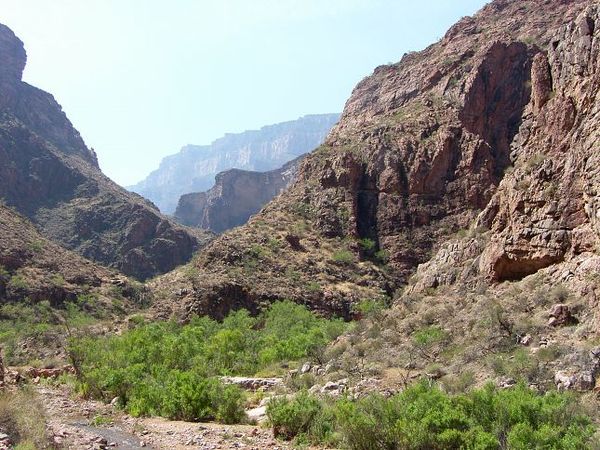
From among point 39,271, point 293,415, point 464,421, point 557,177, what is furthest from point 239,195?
point 464,421

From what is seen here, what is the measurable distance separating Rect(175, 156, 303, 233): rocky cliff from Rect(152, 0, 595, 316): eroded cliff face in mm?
90770

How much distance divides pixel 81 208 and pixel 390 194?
60165 millimetres

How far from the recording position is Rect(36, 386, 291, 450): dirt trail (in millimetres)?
18453

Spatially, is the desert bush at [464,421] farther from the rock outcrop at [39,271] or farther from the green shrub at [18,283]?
the green shrub at [18,283]

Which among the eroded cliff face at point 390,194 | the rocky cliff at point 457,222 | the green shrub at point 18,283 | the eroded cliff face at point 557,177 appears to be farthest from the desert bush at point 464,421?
the green shrub at point 18,283

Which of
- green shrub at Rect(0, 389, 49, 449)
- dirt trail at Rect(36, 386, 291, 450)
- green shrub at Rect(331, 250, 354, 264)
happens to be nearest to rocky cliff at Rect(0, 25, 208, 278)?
green shrub at Rect(331, 250, 354, 264)

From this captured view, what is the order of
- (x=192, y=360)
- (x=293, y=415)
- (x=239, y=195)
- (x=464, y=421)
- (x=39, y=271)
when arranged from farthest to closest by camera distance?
(x=239, y=195) → (x=39, y=271) → (x=192, y=360) → (x=293, y=415) → (x=464, y=421)

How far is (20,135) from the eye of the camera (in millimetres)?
115875

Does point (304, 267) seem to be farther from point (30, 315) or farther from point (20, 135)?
point (20, 135)

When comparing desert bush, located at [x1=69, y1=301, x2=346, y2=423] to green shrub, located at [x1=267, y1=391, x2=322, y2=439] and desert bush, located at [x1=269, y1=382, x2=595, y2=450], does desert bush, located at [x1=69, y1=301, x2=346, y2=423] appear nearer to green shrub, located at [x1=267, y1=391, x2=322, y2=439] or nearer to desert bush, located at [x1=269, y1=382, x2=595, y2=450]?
green shrub, located at [x1=267, y1=391, x2=322, y2=439]

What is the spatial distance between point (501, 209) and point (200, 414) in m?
19.6

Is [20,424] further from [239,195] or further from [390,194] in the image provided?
[239,195]

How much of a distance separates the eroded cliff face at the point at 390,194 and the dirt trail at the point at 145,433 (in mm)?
28629

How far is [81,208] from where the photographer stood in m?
103
